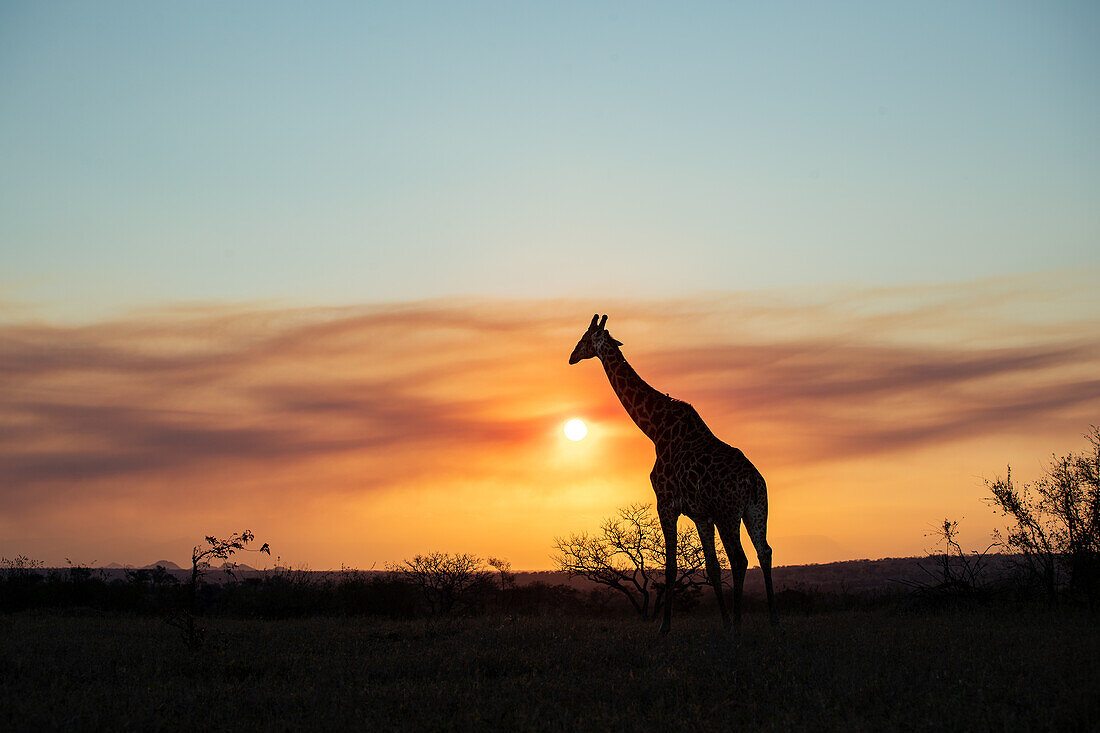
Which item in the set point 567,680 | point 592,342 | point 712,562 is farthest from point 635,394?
point 567,680

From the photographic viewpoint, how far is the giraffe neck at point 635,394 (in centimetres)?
1831

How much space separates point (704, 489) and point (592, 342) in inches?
190

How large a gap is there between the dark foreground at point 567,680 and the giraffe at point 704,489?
124 cm

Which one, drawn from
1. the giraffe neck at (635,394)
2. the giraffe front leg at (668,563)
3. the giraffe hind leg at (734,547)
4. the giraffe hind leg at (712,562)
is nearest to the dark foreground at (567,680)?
the giraffe front leg at (668,563)

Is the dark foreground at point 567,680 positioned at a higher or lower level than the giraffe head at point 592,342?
lower

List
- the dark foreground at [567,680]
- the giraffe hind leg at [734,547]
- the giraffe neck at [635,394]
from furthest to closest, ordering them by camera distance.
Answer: the giraffe neck at [635,394] < the giraffe hind leg at [734,547] < the dark foreground at [567,680]

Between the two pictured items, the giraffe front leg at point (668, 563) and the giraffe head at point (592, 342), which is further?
the giraffe head at point (592, 342)

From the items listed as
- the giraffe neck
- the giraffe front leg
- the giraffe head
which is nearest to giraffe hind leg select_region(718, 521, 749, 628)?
the giraffe front leg

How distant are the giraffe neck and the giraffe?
2 centimetres

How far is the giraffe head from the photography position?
63.8ft

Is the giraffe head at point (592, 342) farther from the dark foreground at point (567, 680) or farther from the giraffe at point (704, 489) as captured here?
the dark foreground at point (567, 680)

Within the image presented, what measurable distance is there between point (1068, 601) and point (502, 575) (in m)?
18.1

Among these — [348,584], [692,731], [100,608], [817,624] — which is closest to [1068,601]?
[817,624]

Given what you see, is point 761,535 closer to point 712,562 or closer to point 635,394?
point 712,562
